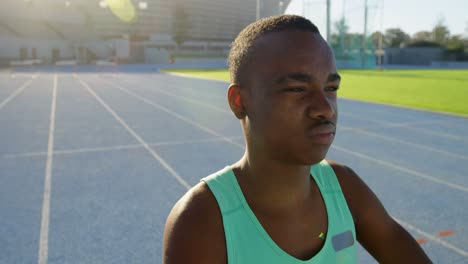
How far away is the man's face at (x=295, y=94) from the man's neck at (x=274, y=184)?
0.21 ft

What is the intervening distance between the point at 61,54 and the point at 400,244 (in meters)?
61.0

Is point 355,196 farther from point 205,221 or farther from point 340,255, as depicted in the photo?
point 205,221

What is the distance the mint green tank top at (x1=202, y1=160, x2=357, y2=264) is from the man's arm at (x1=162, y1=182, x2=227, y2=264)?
0.08ft

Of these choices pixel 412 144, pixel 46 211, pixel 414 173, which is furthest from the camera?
pixel 412 144

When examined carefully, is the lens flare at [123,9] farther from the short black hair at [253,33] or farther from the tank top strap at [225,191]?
the tank top strap at [225,191]

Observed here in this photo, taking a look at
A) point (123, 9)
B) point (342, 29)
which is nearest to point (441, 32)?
point (342, 29)

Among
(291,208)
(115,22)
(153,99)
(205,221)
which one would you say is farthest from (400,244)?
(115,22)

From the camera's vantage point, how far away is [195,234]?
1095 mm

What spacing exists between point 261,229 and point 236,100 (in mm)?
397

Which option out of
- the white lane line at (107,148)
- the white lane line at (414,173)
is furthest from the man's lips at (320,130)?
the white lane line at (107,148)

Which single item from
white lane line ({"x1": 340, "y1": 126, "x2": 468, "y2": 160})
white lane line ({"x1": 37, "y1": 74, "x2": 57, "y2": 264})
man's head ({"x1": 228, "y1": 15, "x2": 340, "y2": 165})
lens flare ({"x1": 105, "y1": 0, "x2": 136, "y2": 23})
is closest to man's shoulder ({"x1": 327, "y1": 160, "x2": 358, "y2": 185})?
man's head ({"x1": 228, "y1": 15, "x2": 340, "y2": 165})

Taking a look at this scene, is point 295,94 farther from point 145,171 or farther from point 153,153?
point 153,153

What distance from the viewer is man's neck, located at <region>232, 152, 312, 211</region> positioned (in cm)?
123

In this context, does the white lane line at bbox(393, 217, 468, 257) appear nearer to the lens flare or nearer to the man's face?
the man's face
